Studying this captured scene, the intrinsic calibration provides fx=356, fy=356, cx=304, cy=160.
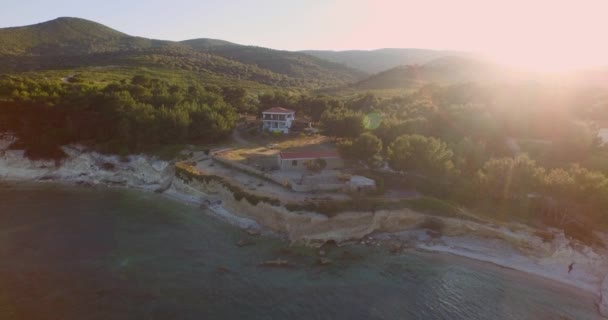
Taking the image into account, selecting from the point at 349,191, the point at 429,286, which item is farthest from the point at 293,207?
the point at 429,286

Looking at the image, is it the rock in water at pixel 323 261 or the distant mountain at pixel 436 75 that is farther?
the distant mountain at pixel 436 75

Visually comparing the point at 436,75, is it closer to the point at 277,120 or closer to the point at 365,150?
the point at 277,120

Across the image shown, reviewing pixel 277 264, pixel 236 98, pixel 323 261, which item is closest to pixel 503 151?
pixel 323 261

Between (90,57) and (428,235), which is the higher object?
(90,57)

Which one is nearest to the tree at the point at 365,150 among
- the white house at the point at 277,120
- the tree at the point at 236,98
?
the white house at the point at 277,120

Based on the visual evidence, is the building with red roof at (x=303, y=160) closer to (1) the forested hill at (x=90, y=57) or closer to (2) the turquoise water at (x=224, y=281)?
(2) the turquoise water at (x=224, y=281)

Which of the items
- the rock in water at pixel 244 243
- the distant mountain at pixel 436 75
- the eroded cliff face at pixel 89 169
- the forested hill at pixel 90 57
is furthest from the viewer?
the distant mountain at pixel 436 75
